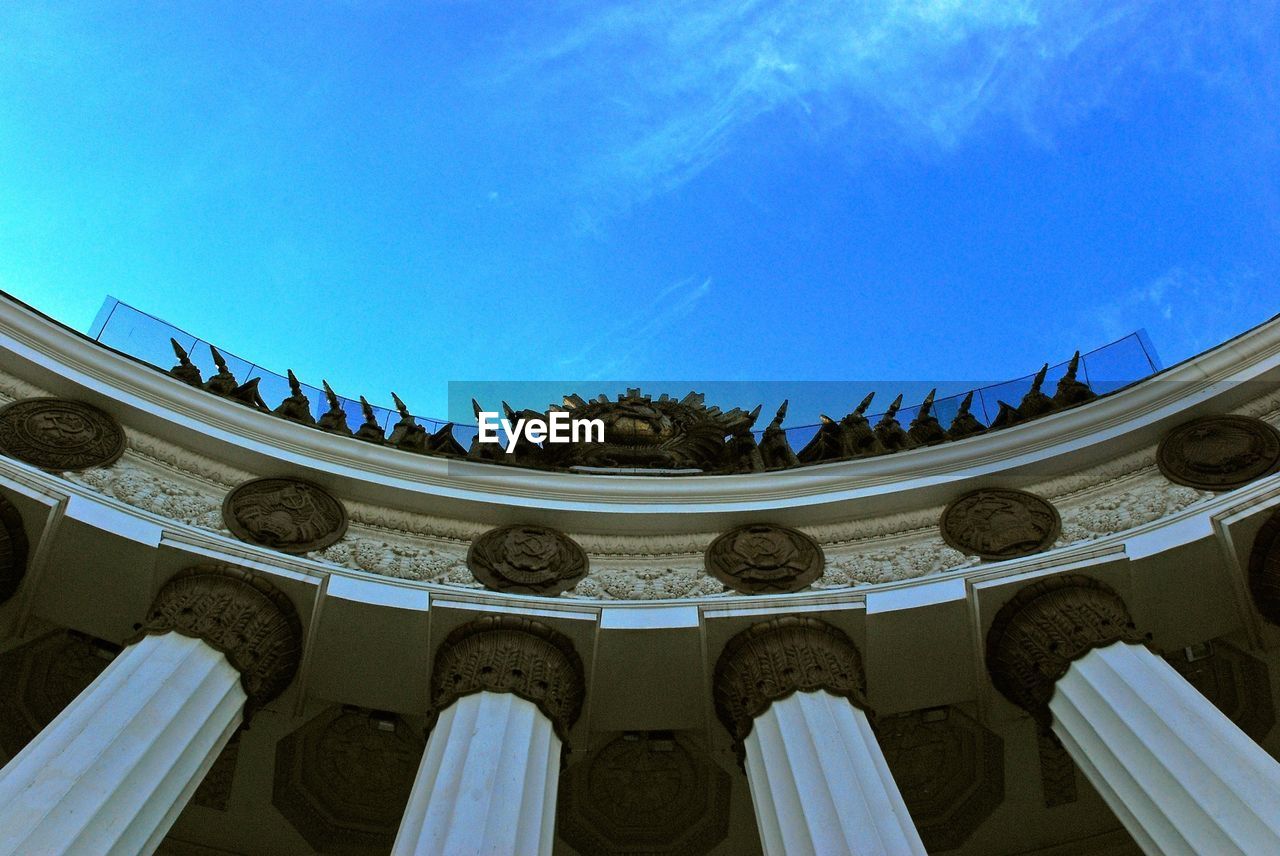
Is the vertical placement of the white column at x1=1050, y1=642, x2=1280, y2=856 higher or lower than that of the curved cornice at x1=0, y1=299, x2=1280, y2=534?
lower

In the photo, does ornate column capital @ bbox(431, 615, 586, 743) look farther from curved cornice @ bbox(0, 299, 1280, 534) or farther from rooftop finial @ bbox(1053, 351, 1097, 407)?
rooftop finial @ bbox(1053, 351, 1097, 407)

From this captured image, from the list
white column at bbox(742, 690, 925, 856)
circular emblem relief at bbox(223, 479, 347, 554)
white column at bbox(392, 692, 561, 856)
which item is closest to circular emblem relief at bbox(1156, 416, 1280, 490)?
white column at bbox(742, 690, 925, 856)

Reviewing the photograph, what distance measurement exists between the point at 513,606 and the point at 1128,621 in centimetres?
577

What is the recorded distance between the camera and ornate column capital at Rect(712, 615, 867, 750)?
9.48 m

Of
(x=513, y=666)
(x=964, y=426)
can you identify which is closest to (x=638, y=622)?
(x=513, y=666)

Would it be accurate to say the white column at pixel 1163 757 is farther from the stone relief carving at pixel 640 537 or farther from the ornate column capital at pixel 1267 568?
the stone relief carving at pixel 640 537

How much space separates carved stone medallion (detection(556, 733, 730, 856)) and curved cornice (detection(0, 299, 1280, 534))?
2689 millimetres

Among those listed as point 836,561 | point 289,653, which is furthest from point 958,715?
point 289,653

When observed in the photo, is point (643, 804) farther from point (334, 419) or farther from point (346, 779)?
point (334, 419)

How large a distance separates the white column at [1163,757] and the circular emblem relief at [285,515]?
7.62 metres

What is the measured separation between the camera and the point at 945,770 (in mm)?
11352

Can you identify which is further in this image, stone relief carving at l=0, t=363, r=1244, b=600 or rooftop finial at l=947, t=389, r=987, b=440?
rooftop finial at l=947, t=389, r=987, b=440

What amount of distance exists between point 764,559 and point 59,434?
7.69 m

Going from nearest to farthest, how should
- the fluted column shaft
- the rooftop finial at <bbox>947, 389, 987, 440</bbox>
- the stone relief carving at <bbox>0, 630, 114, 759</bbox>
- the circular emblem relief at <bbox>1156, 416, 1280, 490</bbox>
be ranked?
the fluted column shaft → the stone relief carving at <bbox>0, 630, 114, 759</bbox> → the circular emblem relief at <bbox>1156, 416, 1280, 490</bbox> → the rooftop finial at <bbox>947, 389, 987, 440</bbox>
